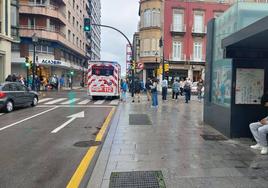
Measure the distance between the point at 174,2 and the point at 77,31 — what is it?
26.4 metres

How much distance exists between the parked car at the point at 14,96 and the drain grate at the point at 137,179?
417 inches

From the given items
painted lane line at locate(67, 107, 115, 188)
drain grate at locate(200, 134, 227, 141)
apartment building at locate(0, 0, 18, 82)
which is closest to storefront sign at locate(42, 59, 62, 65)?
apartment building at locate(0, 0, 18, 82)

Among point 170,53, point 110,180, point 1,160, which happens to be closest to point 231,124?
point 110,180

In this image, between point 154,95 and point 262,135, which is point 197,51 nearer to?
point 154,95

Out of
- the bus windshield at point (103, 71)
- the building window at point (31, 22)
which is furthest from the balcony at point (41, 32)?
the bus windshield at point (103, 71)

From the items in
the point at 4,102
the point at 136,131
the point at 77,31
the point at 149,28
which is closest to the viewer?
the point at 136,131

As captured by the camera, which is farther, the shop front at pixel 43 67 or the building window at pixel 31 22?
the building window at pixel 31 22

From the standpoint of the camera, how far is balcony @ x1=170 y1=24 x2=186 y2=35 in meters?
39.7

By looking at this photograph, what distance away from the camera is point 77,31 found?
197 ft

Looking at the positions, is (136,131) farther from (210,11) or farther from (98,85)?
(210,11)

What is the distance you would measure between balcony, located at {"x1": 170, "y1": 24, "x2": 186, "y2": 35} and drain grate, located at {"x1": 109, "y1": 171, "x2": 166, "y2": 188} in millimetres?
36060

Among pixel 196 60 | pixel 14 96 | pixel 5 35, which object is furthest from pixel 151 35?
pixel 14 96

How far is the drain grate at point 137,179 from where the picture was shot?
4.67 meters

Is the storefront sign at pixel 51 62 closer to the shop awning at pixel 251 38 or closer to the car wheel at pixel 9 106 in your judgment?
the car wheel at pixel 9 106
